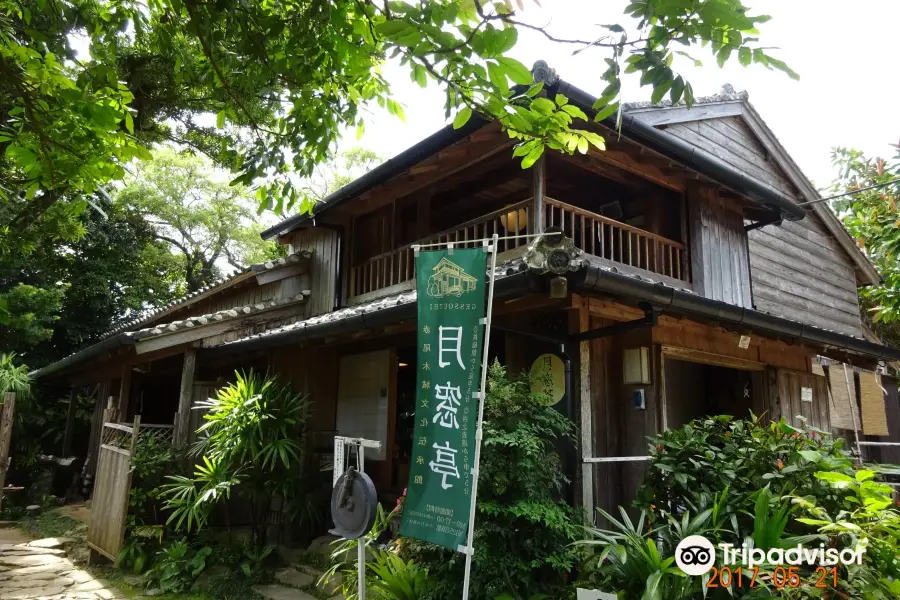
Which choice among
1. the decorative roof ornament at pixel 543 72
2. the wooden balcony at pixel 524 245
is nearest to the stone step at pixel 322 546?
the wooden balcony at pixel 524 245

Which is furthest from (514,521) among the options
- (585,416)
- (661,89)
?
(661,89)

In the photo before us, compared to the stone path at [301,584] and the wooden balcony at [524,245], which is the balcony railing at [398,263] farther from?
the stone path at [301,584]

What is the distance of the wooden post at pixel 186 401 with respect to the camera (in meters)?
8.71

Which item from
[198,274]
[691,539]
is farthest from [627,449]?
[198,274]

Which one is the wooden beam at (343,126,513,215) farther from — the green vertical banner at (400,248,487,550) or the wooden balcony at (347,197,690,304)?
the green vertical banner at (400,248,487,550)

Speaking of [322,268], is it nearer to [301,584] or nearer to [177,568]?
[177,568]

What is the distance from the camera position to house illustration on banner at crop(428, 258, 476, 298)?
14.7ft

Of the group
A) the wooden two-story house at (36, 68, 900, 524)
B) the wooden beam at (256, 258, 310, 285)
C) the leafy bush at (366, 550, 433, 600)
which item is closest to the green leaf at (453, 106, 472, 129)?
the wooden two-story house at (36, 68, 900, 524)

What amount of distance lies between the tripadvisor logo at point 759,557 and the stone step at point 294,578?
15.3 ft

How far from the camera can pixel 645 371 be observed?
21.7ft

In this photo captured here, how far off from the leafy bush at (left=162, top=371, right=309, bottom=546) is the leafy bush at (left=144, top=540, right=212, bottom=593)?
324 mm

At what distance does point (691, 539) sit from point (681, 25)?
3450mm

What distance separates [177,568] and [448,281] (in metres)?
5.49

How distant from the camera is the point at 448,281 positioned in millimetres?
4590
